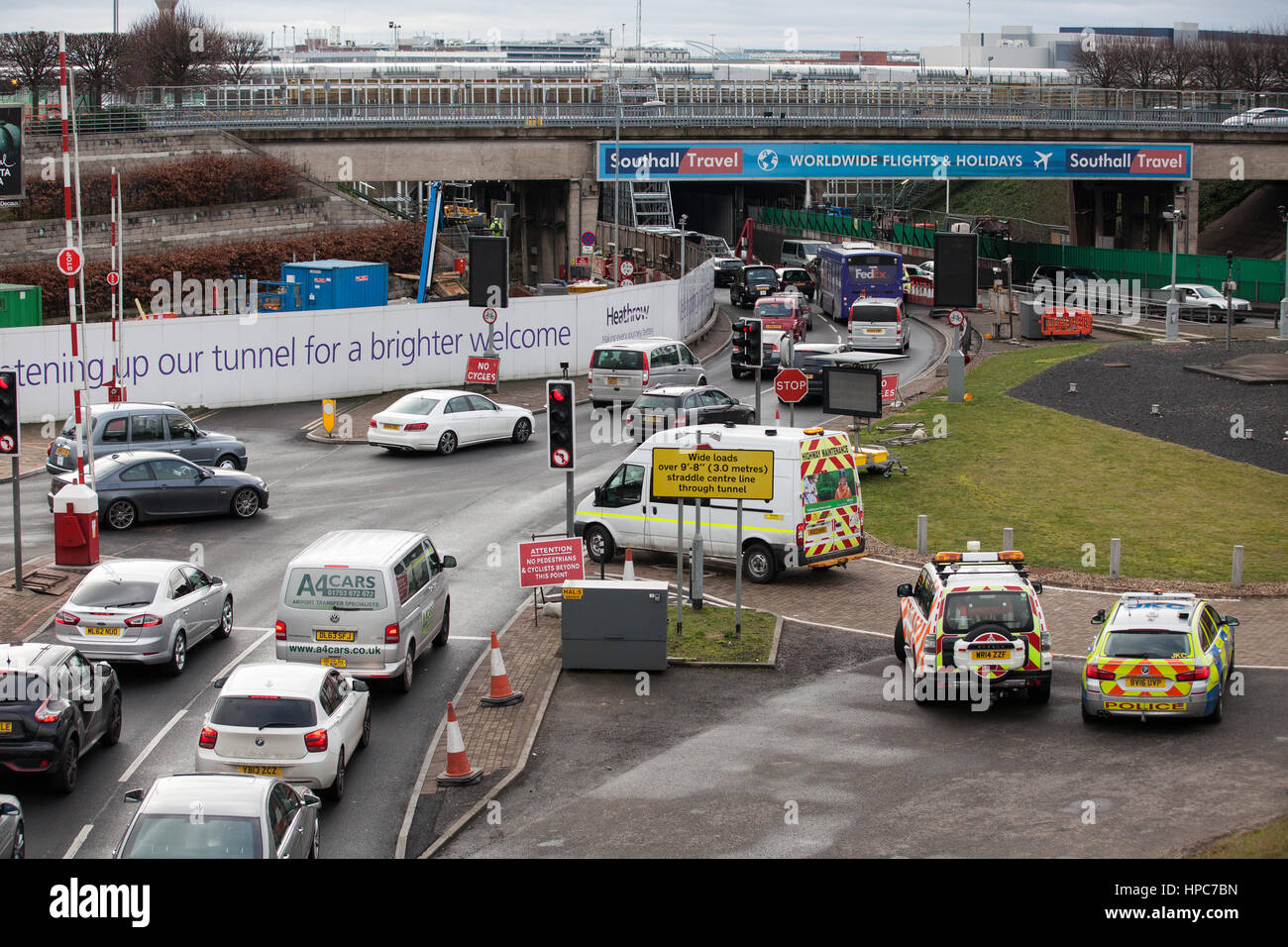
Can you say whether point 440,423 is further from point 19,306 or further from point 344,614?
point 344,614

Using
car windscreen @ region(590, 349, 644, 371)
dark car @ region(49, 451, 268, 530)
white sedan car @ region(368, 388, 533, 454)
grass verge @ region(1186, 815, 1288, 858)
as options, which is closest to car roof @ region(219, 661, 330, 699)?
grass verge @ region(1186, 815, 1288, 858)

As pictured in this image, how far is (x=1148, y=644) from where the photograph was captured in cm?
1770

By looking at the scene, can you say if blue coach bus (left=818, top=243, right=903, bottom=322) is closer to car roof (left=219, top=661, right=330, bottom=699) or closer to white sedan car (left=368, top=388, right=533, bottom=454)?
white sedan car (left=368, top=388, right=533, bottom=454)

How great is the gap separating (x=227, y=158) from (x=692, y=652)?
43627mm

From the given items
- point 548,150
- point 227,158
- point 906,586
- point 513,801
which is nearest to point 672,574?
point 906,586

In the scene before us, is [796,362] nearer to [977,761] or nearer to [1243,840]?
[977,761]

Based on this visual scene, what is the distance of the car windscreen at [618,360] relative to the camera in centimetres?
4019

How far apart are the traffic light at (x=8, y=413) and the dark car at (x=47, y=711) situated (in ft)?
25.7

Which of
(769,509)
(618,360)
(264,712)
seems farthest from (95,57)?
(264,712)

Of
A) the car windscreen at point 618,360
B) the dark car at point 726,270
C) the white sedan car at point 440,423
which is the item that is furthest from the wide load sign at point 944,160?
the white sedan car at point 440,423

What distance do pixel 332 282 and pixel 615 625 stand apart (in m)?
31.2

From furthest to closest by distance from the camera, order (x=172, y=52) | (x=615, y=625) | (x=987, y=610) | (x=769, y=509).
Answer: (x=172, y=52) < (x=769, y=509) < (x=615, y=625) < (x=987, y=610)

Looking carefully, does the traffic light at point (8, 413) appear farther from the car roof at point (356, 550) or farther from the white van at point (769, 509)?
the white van at point (769, 509)

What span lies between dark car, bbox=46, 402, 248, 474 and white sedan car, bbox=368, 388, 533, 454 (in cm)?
382
